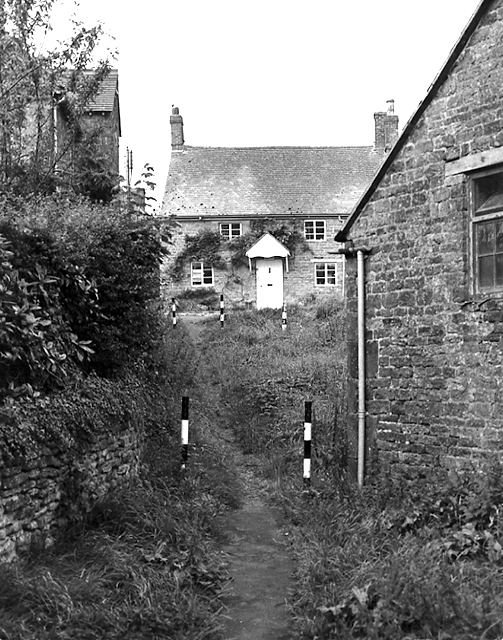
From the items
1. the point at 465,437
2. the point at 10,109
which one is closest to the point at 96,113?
the point at 10,109

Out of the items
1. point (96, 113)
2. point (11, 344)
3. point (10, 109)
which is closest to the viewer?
point (11, 344)

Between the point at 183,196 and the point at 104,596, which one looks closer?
the point at 104,596

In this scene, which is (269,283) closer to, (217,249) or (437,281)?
(217,249)

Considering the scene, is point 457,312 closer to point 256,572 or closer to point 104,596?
point 256,572

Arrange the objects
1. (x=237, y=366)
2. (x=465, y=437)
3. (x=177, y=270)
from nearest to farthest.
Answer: (x=465, y=437)
(x=237, y=366)
(x=177, y=270)

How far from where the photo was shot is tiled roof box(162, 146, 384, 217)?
32.9 metres

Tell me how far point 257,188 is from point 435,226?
26.0 meters

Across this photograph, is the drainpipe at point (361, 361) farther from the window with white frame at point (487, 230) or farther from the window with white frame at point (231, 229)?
the window with white frame at point (231, 229)

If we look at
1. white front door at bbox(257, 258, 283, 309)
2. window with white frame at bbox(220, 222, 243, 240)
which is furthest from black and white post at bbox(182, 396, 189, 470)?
window with white frame at bbox(220, 222, 243, 240)

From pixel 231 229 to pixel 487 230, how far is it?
25140 mm

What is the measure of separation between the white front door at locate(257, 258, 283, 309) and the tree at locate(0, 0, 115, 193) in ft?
57.6

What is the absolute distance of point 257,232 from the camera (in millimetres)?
32562

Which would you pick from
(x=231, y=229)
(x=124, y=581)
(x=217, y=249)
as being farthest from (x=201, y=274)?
(x=124, y=581)

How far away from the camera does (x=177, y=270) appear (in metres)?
32.3
